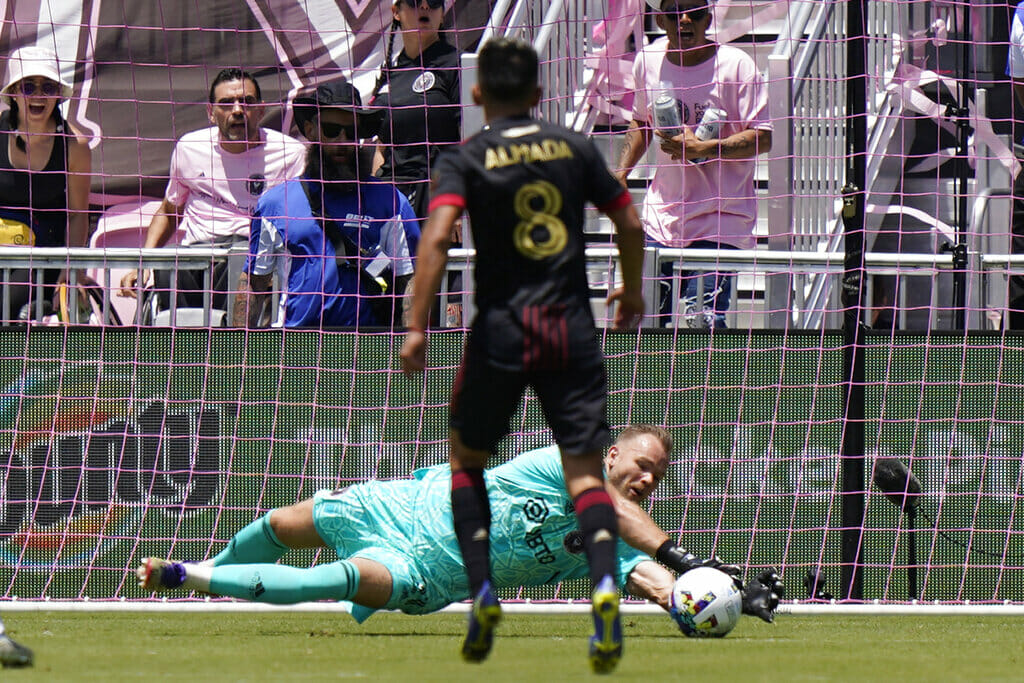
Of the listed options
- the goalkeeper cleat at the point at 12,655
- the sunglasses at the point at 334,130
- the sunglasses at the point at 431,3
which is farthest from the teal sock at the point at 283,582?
the sunglasses at the point at 431,3

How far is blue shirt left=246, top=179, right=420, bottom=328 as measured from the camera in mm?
A: 9117

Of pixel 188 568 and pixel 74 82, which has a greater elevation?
pixel 74 82

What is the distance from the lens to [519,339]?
4.91 metres

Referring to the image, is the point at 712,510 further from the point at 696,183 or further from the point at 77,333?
the point at 77,333

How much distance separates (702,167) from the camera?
9.70 m

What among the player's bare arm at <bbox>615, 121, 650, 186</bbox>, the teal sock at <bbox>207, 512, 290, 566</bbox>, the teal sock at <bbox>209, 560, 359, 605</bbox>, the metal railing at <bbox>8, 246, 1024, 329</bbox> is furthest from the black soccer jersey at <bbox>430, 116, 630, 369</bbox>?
the player's bare arm at <bbox>615, 121, 650, 186</bbox>

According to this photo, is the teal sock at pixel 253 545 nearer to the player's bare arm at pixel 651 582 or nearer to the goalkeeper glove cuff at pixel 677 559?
the player's bare arm at pixel 651 582

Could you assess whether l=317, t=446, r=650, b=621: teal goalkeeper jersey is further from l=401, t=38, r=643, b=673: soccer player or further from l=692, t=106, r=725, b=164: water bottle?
l=692, t=106, r=725, b=164: water bottle

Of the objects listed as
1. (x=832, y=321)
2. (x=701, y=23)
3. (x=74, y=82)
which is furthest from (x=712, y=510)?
(x=74, y=82)

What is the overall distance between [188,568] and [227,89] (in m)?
4.76

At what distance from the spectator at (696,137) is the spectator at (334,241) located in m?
1.47

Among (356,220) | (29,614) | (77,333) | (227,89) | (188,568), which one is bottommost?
(29,614)

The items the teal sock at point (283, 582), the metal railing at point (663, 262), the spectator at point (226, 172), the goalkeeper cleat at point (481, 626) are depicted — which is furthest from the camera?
the spectator at point (226, 172)

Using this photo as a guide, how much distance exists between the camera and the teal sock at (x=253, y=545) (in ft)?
22.2
